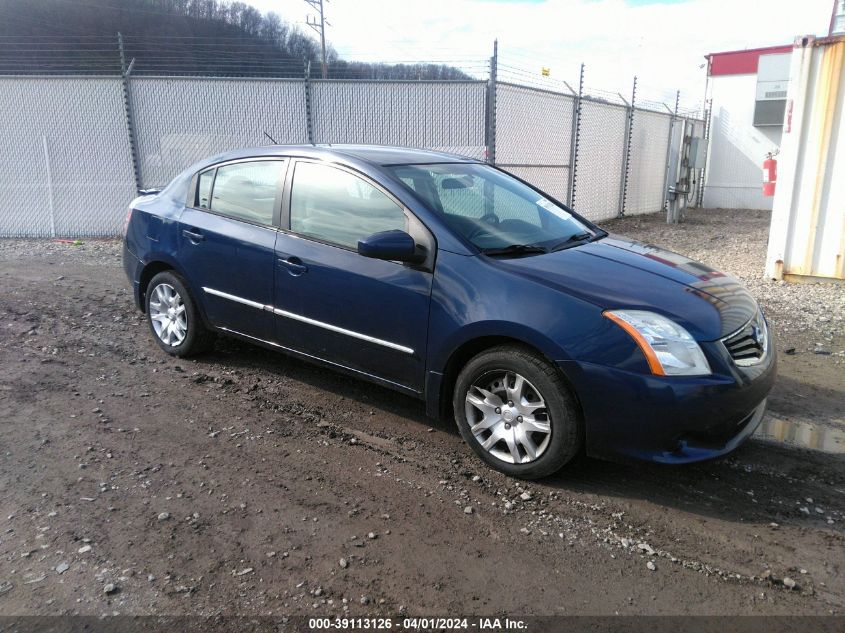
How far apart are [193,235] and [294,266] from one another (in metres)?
1.12

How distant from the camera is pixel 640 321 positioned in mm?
3223

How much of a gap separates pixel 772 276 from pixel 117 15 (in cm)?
2397

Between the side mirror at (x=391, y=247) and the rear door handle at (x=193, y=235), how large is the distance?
1.70 m

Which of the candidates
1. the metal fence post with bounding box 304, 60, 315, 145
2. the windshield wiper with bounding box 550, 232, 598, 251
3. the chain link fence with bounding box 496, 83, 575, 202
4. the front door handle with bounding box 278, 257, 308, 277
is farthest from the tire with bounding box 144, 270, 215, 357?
the chain link fence with bounding box 496, 83, 575, 202

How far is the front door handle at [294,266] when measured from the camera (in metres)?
4.23

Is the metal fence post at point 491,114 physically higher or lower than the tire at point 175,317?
higher

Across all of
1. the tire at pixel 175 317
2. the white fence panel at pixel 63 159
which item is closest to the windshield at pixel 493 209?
the tire at pixel 175 317

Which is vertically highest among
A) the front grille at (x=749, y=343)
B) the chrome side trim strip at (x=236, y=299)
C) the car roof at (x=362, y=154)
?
the car roof at (x=362, y=154)

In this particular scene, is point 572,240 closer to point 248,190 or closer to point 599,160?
point 248,190

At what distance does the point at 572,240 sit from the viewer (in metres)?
4.23

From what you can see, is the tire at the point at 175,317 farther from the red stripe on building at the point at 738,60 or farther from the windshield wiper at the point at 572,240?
the red stripe on building at the point at 738,60

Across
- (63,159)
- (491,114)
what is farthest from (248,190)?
(63,159)

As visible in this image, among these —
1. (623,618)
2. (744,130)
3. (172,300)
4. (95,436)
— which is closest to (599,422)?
(623,618)

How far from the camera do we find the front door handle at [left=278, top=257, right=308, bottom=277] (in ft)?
13.9
